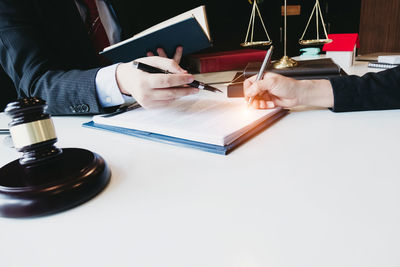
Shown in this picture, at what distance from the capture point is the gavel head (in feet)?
1.35

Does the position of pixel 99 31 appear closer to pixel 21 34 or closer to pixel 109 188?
pixel 21 34

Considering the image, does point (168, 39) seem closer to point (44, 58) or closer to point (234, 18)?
point (44, 58)

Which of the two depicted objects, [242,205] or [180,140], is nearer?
[242,205]

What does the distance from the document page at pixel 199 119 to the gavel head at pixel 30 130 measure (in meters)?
0.22

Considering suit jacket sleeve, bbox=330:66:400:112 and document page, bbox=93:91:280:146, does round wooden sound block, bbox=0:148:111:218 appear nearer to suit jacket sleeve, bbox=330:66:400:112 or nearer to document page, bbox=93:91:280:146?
document page, bbox=93:91:280:146

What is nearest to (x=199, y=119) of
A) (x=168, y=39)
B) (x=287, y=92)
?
(x=287, y=92)

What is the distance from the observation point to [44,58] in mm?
910

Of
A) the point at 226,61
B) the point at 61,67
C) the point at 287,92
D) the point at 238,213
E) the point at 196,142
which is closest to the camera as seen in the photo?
the point at 238,213

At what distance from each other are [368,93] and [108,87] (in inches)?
26.8

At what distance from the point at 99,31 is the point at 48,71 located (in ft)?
1.77

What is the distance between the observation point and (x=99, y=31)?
133 centimetres

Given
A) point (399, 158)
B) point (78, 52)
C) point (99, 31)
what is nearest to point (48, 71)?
point (78, 52)

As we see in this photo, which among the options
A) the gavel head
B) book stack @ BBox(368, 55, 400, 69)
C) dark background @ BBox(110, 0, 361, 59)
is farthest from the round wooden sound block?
dark background @ BBox(110, 0, 361, 59)

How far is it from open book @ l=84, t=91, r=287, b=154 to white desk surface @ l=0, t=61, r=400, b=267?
3 centimetres
